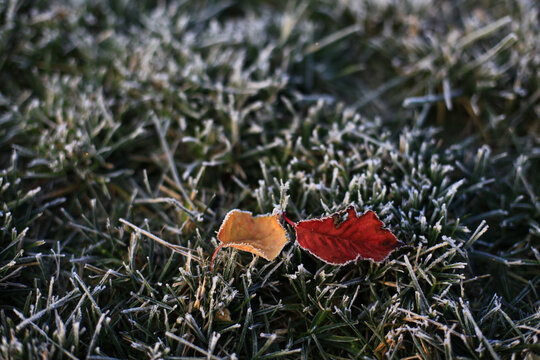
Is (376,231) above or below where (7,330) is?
above

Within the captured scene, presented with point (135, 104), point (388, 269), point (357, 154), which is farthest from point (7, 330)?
point (357, 154)

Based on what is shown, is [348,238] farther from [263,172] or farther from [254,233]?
[263,172]

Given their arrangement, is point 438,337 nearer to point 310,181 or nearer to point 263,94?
point 310,181
